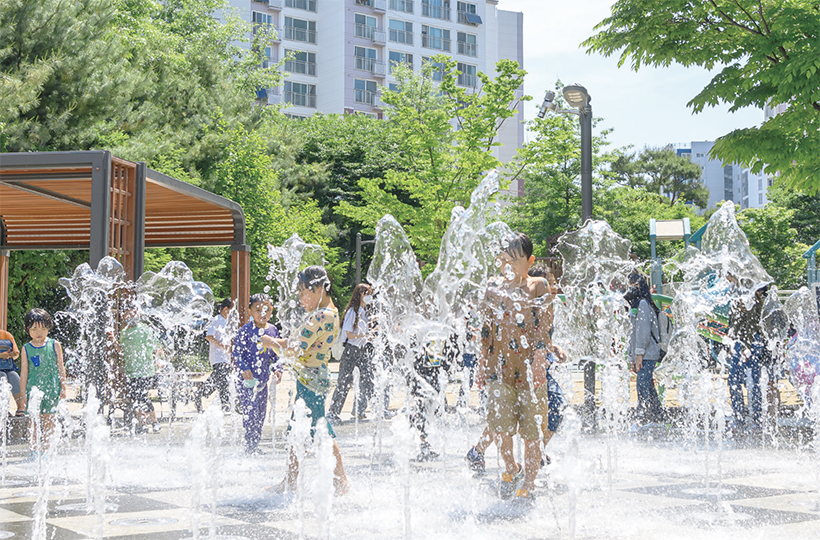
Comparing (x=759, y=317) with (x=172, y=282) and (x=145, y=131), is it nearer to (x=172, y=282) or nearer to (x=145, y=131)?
(x=172, y=282)

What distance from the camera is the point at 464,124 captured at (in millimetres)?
25391

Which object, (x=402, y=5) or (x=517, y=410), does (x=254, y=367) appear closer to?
(x=517, y=410)

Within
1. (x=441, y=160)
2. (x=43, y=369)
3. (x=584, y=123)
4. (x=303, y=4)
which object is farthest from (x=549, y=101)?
(x=303, y=4)

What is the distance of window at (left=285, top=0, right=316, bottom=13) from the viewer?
55.0 metres

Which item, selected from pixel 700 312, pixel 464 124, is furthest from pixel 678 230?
pixel 700 312

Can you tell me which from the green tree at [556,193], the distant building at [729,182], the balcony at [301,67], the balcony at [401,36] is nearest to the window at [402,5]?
the balcony at [401,36]

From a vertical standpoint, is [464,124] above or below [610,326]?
above

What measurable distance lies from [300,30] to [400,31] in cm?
720

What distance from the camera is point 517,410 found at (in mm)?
5434

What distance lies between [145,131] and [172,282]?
43.2 ft

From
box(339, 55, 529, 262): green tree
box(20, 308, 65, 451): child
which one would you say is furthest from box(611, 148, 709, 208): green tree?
box(20, 308, 65, 451): child

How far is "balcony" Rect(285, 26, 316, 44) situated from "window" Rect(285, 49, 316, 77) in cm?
94

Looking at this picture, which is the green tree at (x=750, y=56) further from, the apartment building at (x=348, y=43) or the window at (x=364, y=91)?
the window at (x=364, y=91)

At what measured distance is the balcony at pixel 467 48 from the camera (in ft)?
199
